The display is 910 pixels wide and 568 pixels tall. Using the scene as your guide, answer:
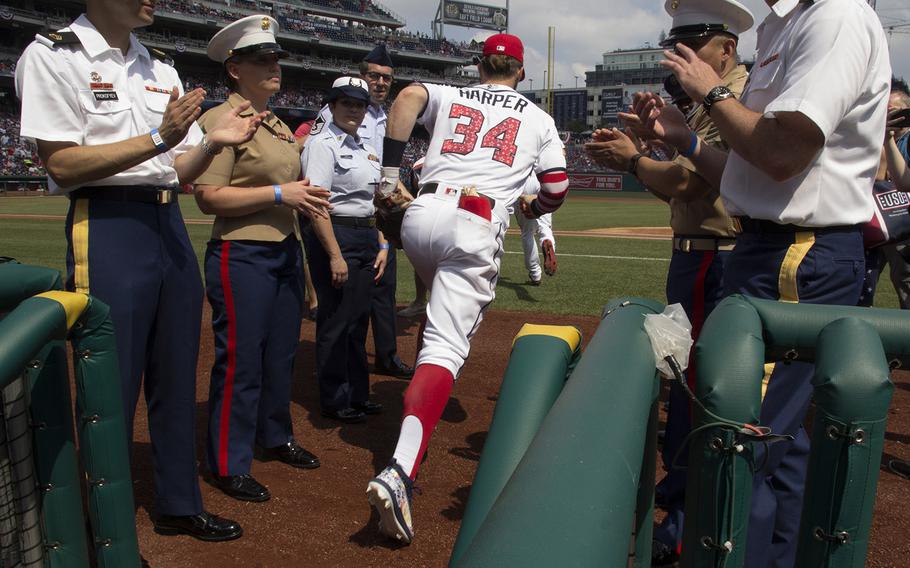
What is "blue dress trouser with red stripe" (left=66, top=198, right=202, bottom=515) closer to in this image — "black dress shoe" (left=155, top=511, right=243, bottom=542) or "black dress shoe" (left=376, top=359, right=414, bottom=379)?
"black dress shoe" (left=155, top=511, right=243, bottom=542)

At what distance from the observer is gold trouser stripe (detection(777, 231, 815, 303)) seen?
214 cm

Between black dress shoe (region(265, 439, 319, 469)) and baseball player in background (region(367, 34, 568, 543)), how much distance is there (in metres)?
1.02

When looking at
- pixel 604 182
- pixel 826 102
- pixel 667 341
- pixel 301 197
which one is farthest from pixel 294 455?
pixel 604 182

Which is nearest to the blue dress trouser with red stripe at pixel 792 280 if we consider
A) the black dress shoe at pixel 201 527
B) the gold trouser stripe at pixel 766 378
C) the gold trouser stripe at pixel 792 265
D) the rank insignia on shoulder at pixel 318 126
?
the gold trouser stripe at pixel 792 265

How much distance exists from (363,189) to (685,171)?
7.46 ft

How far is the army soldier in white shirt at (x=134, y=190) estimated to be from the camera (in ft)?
8.27

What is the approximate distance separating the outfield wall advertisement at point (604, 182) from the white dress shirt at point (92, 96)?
38.4 meters

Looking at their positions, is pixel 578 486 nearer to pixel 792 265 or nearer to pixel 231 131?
pixel 792 265

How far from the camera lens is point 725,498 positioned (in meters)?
1.19

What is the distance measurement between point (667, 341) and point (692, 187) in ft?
6.46

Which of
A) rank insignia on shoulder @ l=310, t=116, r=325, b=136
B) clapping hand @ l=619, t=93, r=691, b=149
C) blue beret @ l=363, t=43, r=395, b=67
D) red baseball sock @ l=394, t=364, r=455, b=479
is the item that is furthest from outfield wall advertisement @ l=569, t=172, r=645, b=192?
red baseball sock @ l=394, t=364, r=455, b=479

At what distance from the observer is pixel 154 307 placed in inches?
109

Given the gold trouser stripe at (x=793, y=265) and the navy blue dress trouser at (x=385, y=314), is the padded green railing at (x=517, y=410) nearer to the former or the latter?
the gold trouser stripe at (x=793, y=265)

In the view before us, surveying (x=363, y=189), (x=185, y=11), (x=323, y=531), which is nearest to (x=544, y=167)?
(x=363, y=189)
